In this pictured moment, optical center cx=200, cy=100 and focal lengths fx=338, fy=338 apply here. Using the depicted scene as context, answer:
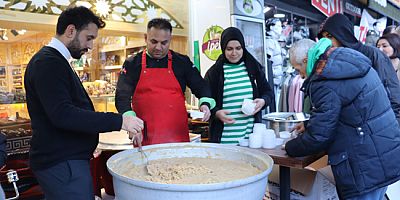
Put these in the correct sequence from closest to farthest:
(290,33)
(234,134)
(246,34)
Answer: (234,134) < (246,34) < (290,33)

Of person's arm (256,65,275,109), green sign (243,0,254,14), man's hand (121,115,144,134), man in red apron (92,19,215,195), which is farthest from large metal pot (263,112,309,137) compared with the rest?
green sign (243,0,254,14)

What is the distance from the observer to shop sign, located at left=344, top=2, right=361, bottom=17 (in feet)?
22.1

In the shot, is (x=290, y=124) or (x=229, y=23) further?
(x=229, y=23)

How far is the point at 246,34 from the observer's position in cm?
421

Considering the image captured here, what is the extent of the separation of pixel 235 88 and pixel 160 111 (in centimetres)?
63

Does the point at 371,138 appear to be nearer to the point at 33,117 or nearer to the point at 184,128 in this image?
the point at 184,128

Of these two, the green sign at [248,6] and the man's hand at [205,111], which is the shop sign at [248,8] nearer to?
the green sign at [248,6]

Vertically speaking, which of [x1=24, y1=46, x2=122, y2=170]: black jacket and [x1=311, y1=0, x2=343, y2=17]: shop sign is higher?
[x1=311, y1=0, x2=343, y2=17]: shop sign

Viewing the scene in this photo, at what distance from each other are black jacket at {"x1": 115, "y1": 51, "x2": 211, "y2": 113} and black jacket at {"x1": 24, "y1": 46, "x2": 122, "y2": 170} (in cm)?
41

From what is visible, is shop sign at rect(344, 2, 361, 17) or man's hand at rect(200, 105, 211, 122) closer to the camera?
man's hand at rect(200, 105, 211, 122)

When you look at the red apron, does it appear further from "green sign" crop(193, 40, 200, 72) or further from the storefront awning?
the storefront awning

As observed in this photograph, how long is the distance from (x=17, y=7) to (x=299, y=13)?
4.27 metres

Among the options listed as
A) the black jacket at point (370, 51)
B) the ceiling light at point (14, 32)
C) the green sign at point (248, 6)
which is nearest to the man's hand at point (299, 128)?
the black jacket at point (370, 51)

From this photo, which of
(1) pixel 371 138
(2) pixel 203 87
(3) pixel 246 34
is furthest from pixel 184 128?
(3) pixel 246 34
